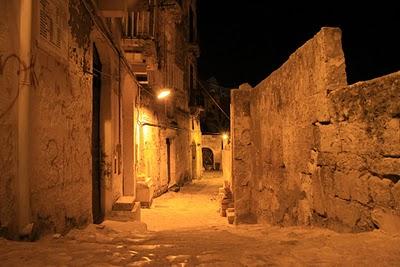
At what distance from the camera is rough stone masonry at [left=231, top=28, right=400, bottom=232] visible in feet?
8.46

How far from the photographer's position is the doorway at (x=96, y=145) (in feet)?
20.3

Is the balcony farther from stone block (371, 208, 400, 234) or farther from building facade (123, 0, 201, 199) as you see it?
stone block (371, 208, 400, 234)

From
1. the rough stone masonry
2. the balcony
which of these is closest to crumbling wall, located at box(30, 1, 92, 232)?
the rough stone masonry

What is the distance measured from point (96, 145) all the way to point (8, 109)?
146 inches

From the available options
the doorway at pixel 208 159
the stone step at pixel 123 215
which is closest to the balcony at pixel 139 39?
the stone step at pixel 123 215

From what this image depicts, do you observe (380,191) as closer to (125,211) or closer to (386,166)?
(386,166)

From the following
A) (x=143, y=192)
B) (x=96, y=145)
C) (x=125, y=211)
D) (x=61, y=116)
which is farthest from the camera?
(x=143, y=192)

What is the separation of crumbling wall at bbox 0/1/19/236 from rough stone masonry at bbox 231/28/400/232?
9.17 feet

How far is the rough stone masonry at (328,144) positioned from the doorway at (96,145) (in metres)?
3.02

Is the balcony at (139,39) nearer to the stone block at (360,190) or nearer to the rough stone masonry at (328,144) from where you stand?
the rough stone masonry at (328,144)

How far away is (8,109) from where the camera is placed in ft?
8.84

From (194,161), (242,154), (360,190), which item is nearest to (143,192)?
(242,154)

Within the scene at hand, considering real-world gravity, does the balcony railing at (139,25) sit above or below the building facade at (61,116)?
above

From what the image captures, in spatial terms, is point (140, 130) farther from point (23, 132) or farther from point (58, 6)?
point (23, 132)
